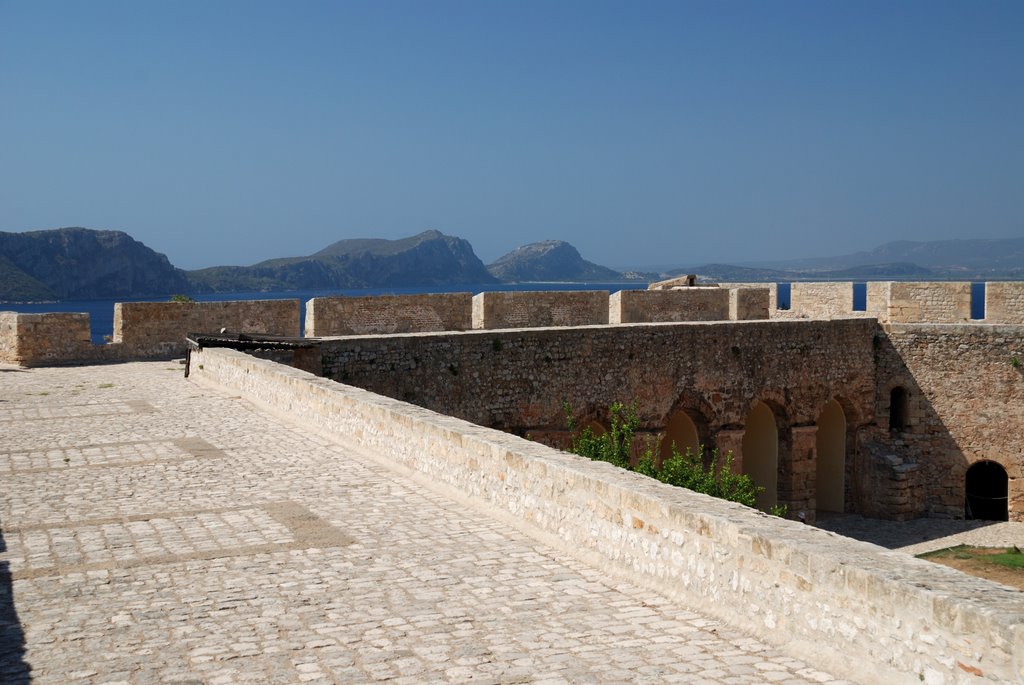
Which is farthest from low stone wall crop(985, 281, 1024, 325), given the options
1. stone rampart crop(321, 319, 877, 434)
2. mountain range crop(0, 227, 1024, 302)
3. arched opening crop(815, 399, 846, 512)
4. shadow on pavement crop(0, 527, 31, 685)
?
mountain range crop(0, 227, 1024, 302)

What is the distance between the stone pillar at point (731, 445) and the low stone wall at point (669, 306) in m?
2.67

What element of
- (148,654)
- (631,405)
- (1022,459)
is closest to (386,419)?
(148,654)

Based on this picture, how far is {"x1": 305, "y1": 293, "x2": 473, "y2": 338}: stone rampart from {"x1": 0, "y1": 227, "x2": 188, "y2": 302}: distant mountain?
70814 mm

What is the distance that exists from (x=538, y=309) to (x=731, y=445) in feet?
14.8

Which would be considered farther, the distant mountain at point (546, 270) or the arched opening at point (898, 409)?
the distant mountain at point (546, 270)

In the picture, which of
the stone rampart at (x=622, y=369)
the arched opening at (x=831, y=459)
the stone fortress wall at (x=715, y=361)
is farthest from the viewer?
the arched opening at (x=831, y=459)

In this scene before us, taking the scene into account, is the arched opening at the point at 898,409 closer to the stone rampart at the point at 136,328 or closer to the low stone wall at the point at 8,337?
the stone rampart at the point at 136,328

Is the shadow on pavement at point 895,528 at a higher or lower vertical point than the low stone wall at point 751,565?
lower

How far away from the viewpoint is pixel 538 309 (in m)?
19.6

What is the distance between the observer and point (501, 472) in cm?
789

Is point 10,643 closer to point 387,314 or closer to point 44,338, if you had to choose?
point 387,314

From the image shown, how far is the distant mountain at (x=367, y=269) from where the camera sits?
395 feet

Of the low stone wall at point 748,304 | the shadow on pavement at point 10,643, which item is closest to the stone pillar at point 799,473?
the low stone wall at point 748,304

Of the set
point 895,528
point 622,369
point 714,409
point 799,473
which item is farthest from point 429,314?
point 895,528
